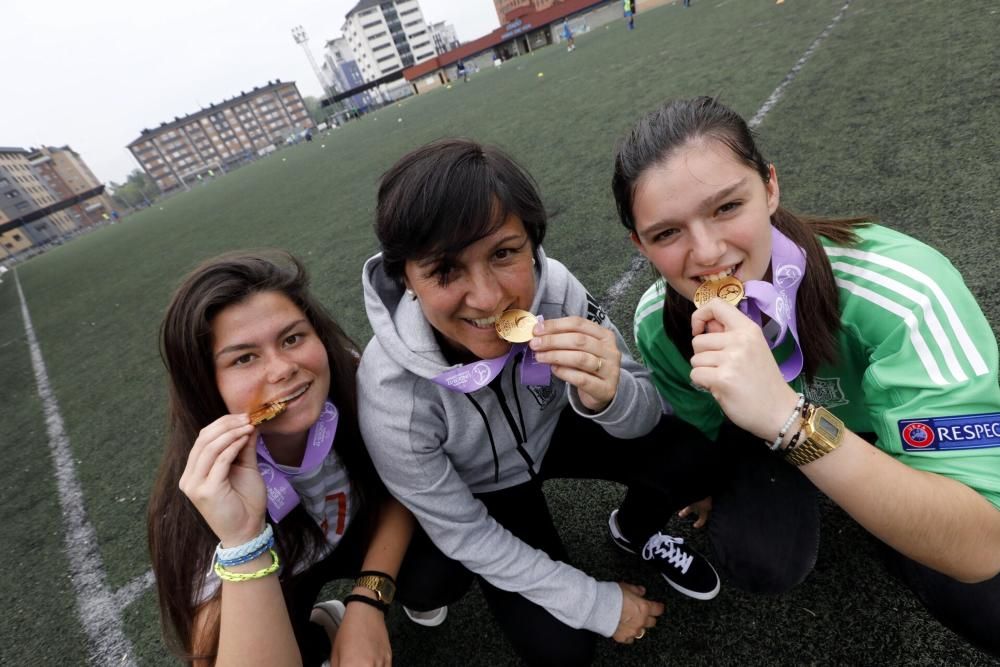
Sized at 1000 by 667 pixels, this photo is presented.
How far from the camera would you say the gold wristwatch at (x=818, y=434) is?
1159 mm

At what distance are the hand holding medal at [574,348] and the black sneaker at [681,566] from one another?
37.6 inches

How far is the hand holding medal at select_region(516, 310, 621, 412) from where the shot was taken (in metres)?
1.39

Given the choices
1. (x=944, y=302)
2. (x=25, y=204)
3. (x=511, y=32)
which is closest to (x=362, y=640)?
(x=944, y=302)

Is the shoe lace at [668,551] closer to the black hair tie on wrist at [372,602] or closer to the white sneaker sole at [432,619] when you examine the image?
the white sneaker sole at [432,619]

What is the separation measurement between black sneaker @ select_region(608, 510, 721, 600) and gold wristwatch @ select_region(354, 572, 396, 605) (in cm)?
107

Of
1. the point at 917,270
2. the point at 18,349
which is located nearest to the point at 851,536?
the point at 917,270

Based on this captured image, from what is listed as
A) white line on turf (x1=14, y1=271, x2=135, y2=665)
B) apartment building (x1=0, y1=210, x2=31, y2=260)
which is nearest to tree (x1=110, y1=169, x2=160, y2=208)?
apartment building (x1=0, y1=210, x2=31, y2=260)

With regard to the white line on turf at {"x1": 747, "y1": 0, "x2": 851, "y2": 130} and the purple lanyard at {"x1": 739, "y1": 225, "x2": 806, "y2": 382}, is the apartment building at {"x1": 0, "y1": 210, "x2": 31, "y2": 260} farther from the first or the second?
the purple lanyard at {"x1": 739, "y1": 225, "x2": 806, "y2": 382}

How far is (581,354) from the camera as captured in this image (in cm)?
140

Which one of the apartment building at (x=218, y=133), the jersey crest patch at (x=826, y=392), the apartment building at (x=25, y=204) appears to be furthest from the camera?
the apartment building at (x=218, y=133)

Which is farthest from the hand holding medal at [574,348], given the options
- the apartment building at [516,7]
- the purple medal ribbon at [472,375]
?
the apartment building at [516,7]

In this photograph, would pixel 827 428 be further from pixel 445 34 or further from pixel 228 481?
pixel 445 34

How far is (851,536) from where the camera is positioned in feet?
6.27

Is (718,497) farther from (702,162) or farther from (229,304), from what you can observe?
(229,304)
